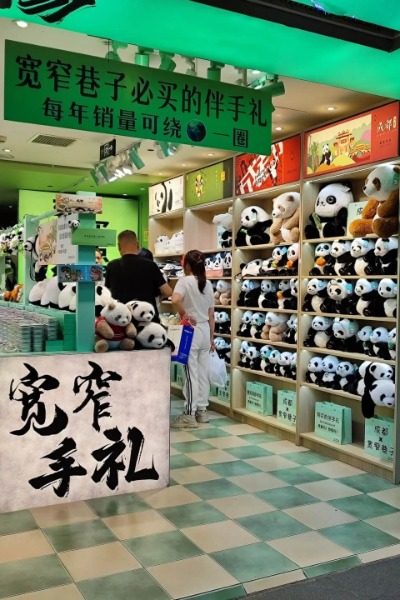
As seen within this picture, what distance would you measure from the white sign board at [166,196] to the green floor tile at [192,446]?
319 centimetres

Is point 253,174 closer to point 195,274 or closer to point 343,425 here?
point 195,274

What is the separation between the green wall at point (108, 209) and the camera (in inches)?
385

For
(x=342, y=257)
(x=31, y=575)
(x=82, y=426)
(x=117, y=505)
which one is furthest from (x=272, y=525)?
(x=342, y=257)

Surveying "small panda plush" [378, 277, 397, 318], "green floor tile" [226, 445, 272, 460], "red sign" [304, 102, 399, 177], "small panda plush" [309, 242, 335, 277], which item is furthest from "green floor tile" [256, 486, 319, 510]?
"red sign" [304, 102, 399, 177]

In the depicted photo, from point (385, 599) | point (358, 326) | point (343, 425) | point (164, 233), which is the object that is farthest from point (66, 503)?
point (164, 233)

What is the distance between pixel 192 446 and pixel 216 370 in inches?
37.7

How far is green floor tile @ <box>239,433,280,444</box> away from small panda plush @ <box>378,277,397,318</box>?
1.63 metres

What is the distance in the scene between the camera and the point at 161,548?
314cm

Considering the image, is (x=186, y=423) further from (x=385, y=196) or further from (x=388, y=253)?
(x=385, y=196)

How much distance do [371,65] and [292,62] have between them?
493 mm

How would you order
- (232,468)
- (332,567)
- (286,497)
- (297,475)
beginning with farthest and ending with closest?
(232,468) < (297,475) < (286,497) < (332,567)

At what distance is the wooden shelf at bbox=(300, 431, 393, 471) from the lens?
4.41m

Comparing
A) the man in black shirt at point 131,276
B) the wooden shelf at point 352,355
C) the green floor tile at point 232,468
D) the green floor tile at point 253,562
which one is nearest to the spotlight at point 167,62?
the man in black shirt at point 131,276

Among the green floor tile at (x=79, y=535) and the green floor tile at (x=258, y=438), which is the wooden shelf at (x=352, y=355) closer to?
the green floor tile at (x=258, y=438)
